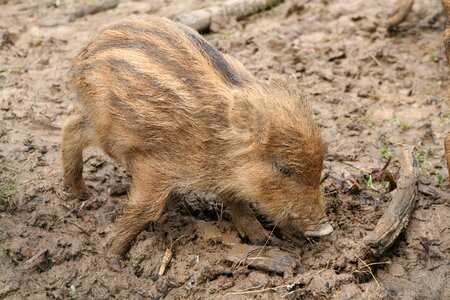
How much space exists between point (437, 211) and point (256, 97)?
5.06 feet

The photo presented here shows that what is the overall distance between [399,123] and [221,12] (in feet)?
8.36

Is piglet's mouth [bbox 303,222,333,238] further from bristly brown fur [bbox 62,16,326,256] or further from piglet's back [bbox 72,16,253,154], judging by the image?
piglet's back [bbox 72,16,253,154]

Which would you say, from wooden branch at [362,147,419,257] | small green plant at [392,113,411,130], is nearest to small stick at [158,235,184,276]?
wooden branch at [362,147,419,257]

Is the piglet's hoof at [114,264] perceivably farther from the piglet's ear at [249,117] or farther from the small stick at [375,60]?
the small stick at [375,60]

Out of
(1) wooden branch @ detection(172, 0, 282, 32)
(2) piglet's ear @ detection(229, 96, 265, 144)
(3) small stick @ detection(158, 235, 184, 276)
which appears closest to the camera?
(2) piglet's ear @ detection(229, 96, 265, 144)

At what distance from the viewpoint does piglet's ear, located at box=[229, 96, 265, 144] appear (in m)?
3.51

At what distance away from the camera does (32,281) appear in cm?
368

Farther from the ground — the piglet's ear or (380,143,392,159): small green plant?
the piglet's ear

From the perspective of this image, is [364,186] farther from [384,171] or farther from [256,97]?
[256,97]

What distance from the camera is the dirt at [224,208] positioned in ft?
12.1

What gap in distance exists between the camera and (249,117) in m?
3.52

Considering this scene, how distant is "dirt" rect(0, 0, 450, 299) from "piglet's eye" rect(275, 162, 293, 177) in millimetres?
543

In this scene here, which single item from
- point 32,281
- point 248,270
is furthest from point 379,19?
point 32,281

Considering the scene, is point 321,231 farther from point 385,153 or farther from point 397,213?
point 385,153
